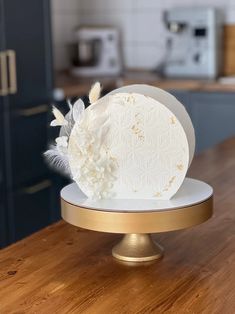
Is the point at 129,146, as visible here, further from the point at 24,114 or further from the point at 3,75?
the point at 24,114

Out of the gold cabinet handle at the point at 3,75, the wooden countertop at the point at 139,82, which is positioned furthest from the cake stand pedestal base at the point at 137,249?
the wooden countertop at the point at 139,82

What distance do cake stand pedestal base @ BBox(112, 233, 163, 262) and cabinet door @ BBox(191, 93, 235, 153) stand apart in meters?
2.40

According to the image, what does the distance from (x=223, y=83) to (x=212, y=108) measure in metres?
0.16

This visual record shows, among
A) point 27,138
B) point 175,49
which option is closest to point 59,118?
point 27,138

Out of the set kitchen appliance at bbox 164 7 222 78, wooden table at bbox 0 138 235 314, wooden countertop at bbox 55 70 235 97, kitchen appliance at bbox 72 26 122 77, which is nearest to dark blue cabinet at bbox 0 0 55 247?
wooden countertop at bbox 55 70 235 97

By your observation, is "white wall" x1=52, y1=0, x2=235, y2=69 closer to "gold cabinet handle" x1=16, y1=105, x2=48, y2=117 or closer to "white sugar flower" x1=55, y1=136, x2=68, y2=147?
"gold cabinet handle" x1=16, y1=105, x2=48, y2=117

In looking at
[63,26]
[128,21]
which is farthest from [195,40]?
[63,26]

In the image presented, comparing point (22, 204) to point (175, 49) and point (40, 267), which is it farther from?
point (40, 267)

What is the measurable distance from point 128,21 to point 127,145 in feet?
10.8

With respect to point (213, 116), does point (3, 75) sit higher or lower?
higher

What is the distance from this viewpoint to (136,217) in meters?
1.17

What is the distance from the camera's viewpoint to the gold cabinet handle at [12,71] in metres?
3.09

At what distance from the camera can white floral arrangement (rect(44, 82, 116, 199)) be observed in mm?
1198

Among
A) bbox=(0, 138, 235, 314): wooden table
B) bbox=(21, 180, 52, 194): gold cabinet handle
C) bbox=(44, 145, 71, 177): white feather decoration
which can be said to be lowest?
bbox=(21, 180, 52, 194): gold cabinet handle
